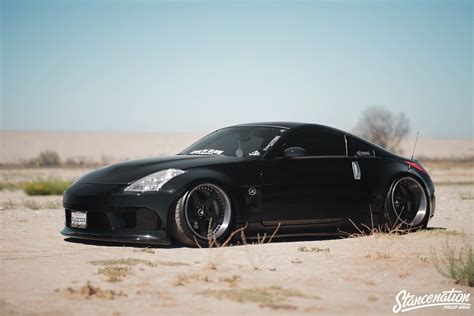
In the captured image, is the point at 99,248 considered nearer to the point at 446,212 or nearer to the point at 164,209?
the point at 164,209

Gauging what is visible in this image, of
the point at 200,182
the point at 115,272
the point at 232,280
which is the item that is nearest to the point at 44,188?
the point at 200,182

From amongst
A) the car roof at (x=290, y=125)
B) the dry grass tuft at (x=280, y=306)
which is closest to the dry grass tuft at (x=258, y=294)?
the dry grass tuft at (x=280, y=306)

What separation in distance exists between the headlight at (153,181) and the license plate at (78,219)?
28.2 inches

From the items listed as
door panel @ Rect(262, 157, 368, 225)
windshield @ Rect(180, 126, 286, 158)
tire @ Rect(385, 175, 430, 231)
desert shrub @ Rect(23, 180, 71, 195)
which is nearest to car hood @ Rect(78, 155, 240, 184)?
windshield @ Rect(180, 126, 286, 158)

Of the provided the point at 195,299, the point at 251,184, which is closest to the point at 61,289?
the point at 195,299

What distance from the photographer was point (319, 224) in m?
11.3

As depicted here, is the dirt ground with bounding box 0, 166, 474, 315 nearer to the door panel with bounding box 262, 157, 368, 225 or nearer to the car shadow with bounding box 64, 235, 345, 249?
the car shadow with bounding box 64, 235, 345, 249

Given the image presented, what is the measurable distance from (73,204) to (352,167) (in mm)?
3665

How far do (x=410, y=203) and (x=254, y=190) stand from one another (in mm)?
2809

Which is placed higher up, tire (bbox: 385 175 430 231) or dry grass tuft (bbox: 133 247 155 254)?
tire (bbox: 385 175 430 231)

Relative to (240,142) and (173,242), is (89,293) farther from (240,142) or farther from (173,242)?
(240,142)

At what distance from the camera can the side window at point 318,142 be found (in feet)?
37.4

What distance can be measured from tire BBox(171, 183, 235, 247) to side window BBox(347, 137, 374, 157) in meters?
2.24
